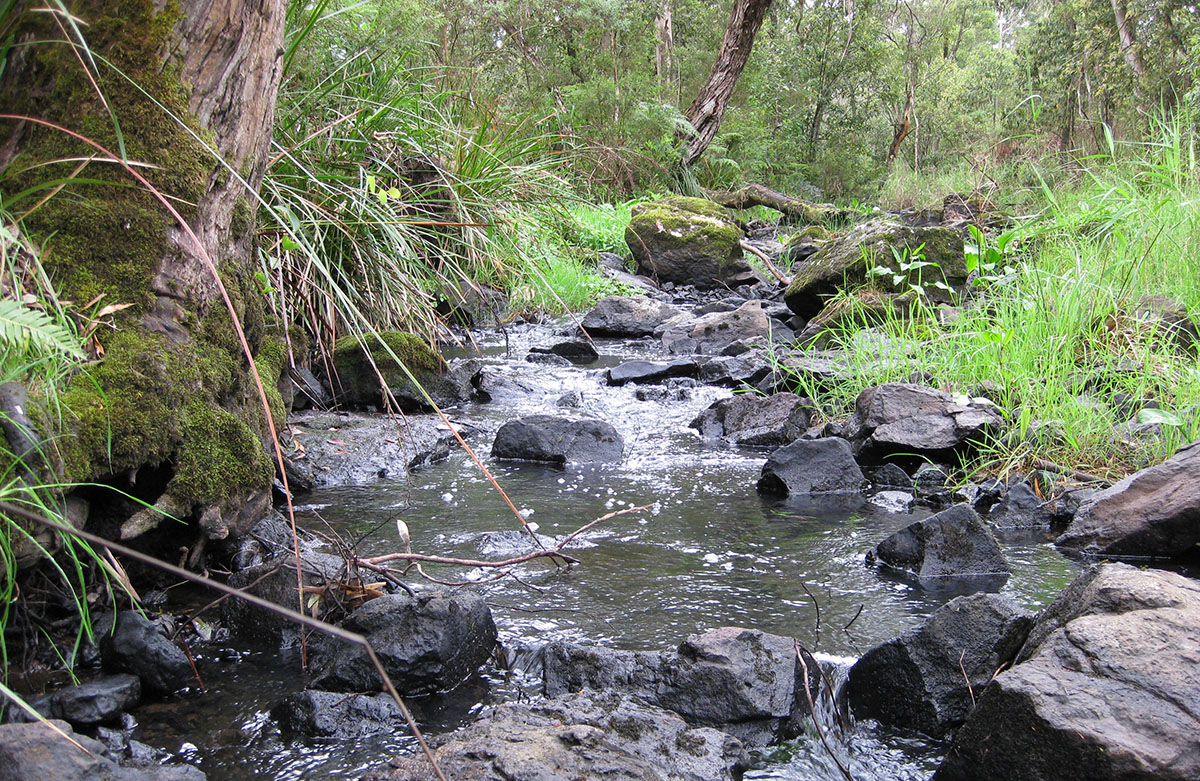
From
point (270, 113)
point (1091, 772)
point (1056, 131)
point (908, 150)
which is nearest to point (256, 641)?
point (270, 113)

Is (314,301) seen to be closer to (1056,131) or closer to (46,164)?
(46,164)

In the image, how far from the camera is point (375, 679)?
6.69 feet

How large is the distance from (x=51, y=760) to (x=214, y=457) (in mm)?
1070

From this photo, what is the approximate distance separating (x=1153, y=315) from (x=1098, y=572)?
288 cm

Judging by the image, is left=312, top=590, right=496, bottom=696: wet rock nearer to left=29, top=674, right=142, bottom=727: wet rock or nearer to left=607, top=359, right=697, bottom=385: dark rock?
left=29, top=674, right=142, bottom=727: wet rock

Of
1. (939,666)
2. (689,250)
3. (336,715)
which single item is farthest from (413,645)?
(689,250)

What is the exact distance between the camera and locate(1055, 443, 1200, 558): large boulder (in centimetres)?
276

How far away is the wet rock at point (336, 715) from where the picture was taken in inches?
74.0

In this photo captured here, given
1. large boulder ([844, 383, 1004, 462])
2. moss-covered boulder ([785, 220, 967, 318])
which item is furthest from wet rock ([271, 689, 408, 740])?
moss-covered boulder ([785, 220, 967, 318])

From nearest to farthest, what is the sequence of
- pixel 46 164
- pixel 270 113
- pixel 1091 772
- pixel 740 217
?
pixel 1091 772 < pixel 46 164 < pixel 270 113 < pixel 740 217

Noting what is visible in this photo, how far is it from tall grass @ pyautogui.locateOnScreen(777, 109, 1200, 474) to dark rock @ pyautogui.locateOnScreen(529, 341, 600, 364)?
2087 mm

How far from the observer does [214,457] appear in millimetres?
2449

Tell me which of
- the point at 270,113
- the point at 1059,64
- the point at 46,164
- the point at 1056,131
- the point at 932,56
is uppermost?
the point at 932,56

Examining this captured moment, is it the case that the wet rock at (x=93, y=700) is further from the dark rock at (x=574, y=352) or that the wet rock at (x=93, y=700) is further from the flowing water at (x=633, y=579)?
the dark rock at (x=574, y=352)
